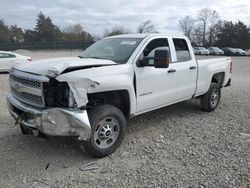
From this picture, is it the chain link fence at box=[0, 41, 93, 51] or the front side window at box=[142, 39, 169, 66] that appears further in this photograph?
the chain link fence at box=[0, 41, 93, 51]

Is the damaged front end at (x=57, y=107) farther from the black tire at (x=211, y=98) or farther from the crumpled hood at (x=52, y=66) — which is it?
the black tire at (x=211, y=98)

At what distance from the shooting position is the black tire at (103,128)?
403 cm

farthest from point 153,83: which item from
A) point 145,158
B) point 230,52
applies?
point 230,52

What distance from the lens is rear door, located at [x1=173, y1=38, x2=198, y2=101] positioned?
5.61 metres

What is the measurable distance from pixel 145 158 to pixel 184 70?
2231mm

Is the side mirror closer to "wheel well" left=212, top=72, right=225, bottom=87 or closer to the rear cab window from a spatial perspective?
"wheel well" left=212, top=72, right=225, bottom=87

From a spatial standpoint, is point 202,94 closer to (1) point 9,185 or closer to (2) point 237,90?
(2) point 237,90

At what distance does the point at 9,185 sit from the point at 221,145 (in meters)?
3.32

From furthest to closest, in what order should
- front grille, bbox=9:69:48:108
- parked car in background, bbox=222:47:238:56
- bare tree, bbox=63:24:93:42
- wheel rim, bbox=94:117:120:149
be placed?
bare tree, bbox=63:24:93:42 → parked car in background, bbox=222:47:238:56 → wheel rim, bbox=94:117:120:149 → front grille, bbox=9:69:48:108

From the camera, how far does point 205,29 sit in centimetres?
8250

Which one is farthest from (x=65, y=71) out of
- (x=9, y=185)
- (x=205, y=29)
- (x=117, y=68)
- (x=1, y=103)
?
(x=205, y=29)

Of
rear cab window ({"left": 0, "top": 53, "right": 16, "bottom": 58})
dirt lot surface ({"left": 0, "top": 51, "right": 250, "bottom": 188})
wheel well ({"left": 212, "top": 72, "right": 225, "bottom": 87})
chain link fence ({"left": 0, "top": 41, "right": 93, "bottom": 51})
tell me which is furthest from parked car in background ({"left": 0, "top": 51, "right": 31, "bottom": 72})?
chain link fence ({"left": 0, "top": 41, "right": 93, "bottom": 51})

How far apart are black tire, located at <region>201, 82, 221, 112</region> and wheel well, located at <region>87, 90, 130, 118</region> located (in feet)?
9.03

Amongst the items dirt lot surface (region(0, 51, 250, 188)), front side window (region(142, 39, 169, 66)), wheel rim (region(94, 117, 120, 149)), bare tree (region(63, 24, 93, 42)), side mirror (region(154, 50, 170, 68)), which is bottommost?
dirt lot surface (region(0, 51, 250, 188))
